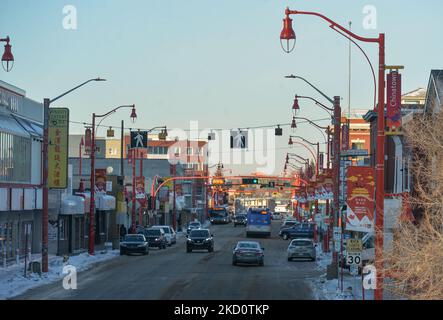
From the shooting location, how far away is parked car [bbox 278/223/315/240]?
277 ft

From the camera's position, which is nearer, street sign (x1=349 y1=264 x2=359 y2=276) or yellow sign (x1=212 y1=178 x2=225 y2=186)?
street sign (x1=349 y1=264 x2=359 y2=276)

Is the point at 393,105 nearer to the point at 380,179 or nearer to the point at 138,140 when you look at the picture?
the point at 380,179

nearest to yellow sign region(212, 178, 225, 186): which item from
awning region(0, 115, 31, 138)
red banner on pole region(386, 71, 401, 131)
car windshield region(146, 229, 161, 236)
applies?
car windshield region(146, 229, 161, 236)

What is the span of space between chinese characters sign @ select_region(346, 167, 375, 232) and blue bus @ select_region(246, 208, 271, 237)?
6497cm

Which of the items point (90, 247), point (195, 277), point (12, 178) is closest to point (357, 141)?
point (90, 247)

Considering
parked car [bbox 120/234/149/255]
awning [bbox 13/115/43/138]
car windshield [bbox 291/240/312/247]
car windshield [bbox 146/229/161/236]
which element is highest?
awning [bbox 13/115/43/138]

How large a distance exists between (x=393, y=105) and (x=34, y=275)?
809 inches

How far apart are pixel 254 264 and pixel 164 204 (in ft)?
230

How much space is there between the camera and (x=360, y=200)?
90.2 ft

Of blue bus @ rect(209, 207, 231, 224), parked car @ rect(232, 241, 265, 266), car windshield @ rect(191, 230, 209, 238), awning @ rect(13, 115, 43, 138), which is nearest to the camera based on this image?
parked car @ rect(232, 241, 265, 266)

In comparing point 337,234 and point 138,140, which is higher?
point 138,140

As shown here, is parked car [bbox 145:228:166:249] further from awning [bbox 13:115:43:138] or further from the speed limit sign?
the speed limit sign

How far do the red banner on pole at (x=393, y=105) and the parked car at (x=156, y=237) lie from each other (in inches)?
1661

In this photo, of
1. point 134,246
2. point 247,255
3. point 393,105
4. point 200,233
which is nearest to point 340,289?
point 393,105
